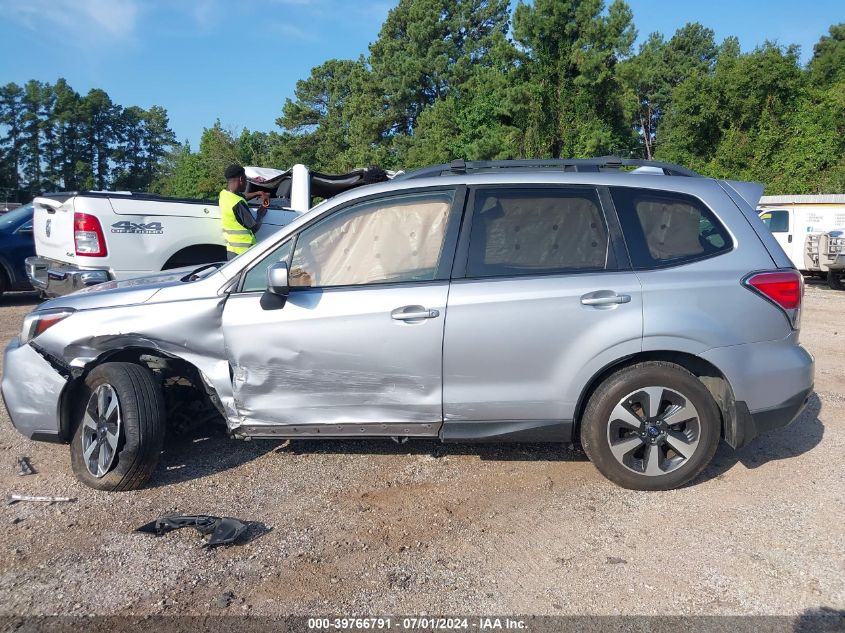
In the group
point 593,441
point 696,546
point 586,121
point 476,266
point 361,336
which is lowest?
point 696,546

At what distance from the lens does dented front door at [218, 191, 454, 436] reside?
3846 millimetres

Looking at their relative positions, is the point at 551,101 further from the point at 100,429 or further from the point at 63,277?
the point at 100,429

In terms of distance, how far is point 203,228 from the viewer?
7977 millimetres

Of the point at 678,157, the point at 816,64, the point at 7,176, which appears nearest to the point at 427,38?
the point at 678,157

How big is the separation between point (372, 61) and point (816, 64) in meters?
29.5

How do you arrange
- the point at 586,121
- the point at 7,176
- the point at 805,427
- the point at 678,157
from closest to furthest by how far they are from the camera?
the point at 805,427 → the point at 586,121 → the point at 678,157 → the point at 7,176

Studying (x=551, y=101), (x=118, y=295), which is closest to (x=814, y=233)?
(x=551, y=101)

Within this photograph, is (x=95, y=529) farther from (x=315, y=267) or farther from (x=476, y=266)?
(x=476, y=266)

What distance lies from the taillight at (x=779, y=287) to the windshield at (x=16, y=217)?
11017mm

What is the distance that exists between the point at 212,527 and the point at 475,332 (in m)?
1.76

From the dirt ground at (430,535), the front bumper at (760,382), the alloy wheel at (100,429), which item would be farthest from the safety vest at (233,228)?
the front bumper at (760,382)

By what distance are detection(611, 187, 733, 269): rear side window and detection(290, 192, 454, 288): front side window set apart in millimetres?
1088

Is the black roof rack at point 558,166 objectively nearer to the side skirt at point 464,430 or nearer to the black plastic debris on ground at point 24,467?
the side skirt at point 464,430

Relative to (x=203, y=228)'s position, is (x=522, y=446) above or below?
below
